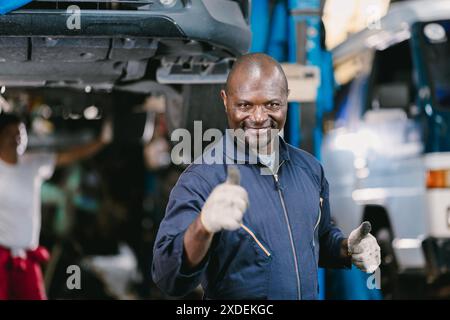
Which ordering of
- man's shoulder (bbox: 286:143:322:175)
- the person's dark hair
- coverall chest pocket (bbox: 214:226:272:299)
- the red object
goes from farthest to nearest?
the person's dark hair, the red object, man's shoulder (bbox: 286:143:322:175), coverall chest pocket (bbox: 214:226:272:299)

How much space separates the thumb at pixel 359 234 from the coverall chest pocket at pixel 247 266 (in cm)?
36

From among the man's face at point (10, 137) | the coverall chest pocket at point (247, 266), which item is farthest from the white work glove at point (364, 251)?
the man's face at point (10, 137)

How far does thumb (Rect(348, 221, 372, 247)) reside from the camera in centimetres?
294

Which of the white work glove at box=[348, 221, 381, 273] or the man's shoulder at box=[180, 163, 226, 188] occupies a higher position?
the man's shoulder at box=[180, 163, 226, 188]

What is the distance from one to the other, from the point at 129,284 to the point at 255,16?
4.20 metres

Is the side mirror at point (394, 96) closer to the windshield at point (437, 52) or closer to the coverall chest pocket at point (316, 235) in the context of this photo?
the windshield at point (437, 52)

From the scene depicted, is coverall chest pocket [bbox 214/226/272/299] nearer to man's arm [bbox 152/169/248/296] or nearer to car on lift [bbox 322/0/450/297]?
man's arm [bbox 152/169/248/296]

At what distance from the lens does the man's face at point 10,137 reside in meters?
5.77

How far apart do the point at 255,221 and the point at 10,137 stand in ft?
10.9

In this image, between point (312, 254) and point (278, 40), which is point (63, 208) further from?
point (312, 254)

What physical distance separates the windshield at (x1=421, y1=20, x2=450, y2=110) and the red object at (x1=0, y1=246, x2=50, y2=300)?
9.63 feet

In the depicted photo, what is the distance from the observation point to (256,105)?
2850 mm

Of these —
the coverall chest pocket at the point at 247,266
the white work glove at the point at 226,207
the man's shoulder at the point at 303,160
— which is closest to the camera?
the white work glove at the point at 226,207

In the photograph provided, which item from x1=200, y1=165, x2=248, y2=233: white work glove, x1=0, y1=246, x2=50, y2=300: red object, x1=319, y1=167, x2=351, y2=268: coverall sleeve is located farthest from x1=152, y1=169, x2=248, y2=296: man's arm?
x1=0, y1=246, x2=50, y2=300: red object
